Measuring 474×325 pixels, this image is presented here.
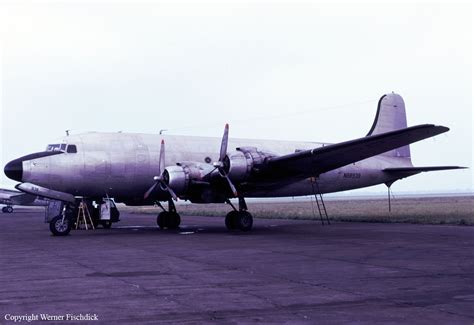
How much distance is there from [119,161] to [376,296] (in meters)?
15.2

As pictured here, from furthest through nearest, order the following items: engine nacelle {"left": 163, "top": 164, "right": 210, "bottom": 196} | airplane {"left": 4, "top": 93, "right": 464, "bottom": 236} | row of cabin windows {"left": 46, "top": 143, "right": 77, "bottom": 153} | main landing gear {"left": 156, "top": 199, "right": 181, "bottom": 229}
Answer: main landing gear {"left": 156, "top": 199, "right": 181, "bottom": 229} → row of cabin windows {"left": 46, "top": 143, "right": 77, "bottom": 153} → engine nacelle {"left": 163, "top": 164, "right": 210, "bottom": 196} → airplane {"left": 4, "top": 93, "right": 464, "bottom": 236}

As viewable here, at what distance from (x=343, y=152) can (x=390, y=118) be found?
9938 mm

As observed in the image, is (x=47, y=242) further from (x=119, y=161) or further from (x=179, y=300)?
(x=179, y=300)

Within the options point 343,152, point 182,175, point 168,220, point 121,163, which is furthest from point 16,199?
point 343,152

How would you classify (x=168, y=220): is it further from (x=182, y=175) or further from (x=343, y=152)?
(x=343, y=152)

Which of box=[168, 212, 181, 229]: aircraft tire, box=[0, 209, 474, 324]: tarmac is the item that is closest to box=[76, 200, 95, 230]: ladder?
box=[168, 212, 181, 229]: aircraft tire

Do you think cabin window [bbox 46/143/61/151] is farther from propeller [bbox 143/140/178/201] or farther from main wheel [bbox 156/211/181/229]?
main wheel [bbox 156/211/181/229]

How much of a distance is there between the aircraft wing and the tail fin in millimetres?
7171

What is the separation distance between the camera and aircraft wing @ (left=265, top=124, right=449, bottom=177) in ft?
59.9

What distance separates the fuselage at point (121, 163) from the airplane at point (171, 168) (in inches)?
1.4

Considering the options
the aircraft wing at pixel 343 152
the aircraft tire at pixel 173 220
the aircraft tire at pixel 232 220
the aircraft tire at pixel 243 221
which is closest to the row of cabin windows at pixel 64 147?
the aircraft tire at pixel 173 220

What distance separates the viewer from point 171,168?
2048cm

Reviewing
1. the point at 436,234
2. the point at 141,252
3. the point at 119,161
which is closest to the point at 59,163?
the point at 119,161

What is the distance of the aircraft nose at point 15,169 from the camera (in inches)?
767
